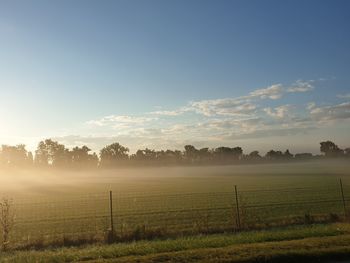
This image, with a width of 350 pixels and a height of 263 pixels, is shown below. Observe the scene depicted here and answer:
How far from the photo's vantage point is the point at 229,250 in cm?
1270

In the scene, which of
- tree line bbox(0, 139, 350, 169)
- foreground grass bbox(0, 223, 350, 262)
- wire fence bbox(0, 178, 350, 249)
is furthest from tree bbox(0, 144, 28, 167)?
foreground grass bbox(0, 223, 350, 262)

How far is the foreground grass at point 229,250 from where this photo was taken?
470 inches

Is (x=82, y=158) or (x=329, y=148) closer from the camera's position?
(x=329, y=148)

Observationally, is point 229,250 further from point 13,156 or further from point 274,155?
point 13,156

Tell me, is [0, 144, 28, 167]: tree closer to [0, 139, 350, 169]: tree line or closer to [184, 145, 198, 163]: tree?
[0, 139, 350, 169]: tree line

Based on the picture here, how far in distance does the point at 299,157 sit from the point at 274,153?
1010cm

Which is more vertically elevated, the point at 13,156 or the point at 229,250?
the point at 13,156

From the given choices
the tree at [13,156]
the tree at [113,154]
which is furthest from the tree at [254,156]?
the tree at [13,156]

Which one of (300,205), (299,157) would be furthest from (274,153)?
(300,205)

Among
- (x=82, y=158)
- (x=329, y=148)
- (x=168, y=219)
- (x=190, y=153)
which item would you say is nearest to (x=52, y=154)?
(x=82, y=158)

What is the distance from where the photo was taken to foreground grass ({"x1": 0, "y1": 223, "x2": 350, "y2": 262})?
39.2 ft

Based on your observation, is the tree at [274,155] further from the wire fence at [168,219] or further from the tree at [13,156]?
the wire fence at [168,219]

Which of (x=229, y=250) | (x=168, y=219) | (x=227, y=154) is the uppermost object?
(x=227, y=154)

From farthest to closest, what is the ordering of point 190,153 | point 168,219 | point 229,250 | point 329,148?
point 190,153
point 329,148
point 168,219
point 229,250
